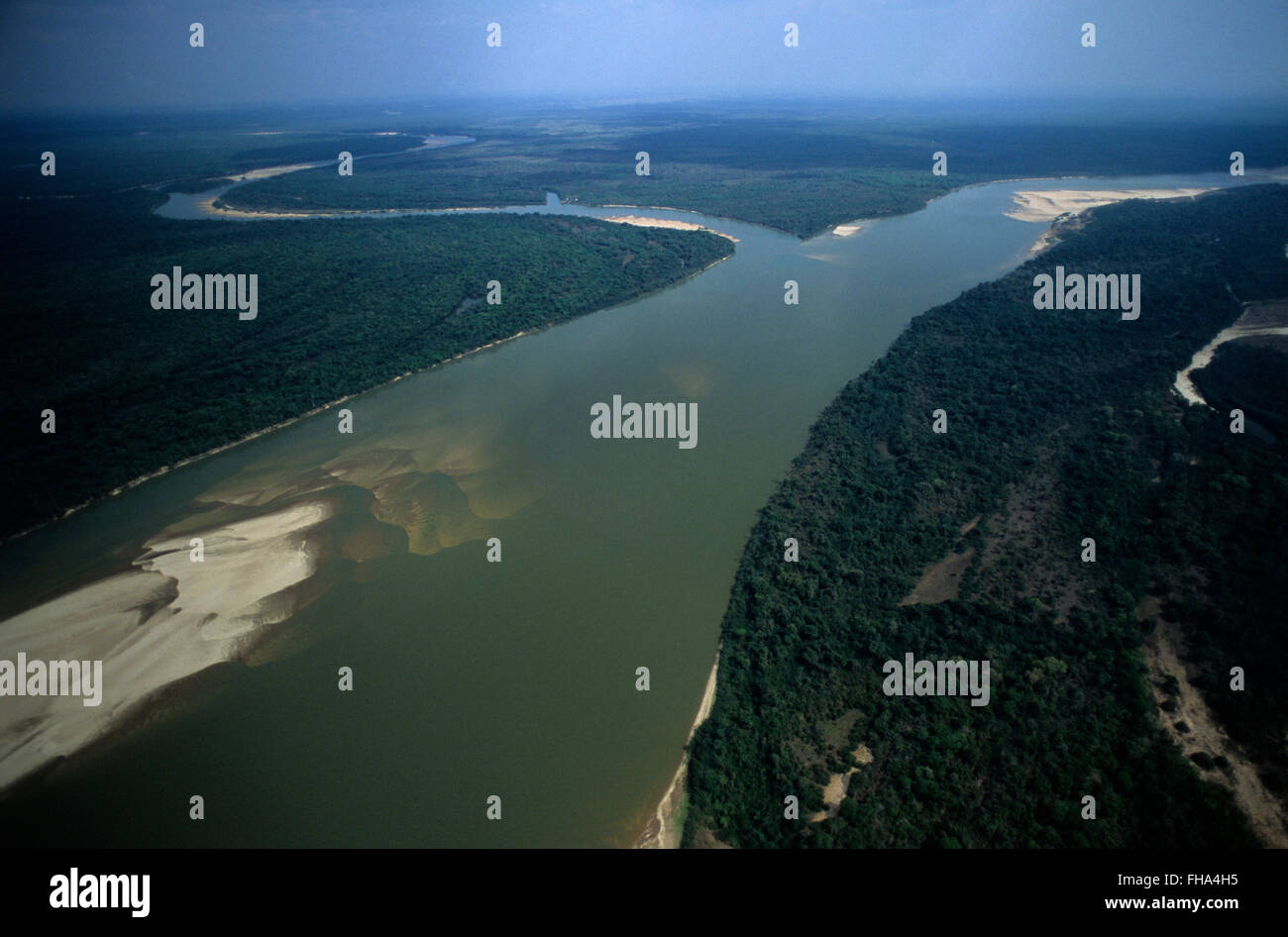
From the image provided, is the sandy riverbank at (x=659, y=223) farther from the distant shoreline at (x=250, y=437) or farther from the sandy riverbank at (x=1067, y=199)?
the sandy riverbank at (x=1067, y=199)

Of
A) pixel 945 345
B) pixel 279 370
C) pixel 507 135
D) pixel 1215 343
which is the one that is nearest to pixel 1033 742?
pixel 945 345

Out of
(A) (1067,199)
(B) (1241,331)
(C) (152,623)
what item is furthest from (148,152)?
(B) (1241,331)

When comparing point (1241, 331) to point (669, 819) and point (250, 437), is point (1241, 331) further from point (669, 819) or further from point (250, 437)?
point (250, 437)

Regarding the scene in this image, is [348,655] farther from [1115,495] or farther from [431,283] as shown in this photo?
[431,283]

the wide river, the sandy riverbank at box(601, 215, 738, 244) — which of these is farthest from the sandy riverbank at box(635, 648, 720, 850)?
the sandy riverbank at box(601, 215, 738, 244)

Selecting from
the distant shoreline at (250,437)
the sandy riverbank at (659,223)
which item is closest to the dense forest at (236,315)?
the distant shoreline at (250,437)

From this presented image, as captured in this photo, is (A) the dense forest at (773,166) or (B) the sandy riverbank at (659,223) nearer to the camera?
(B) the sandy riverbank at (659,223)
